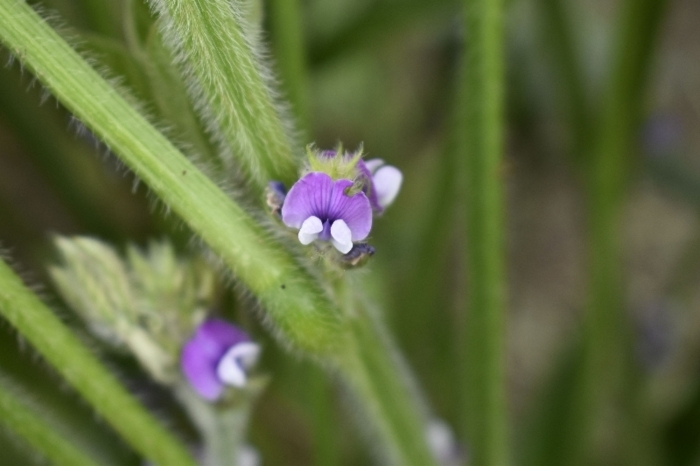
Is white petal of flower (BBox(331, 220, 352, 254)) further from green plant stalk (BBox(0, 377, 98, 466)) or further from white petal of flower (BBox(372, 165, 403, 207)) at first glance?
green plant stalk (BBox(0, 377, 98, 466))

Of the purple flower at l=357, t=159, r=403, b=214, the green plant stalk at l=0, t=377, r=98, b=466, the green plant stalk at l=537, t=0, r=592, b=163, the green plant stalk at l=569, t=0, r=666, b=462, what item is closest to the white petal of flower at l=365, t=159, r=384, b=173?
the purple flower at l=357, t=159, r=403, b=214

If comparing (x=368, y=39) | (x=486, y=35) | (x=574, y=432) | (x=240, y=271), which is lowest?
(x=240, y=271)

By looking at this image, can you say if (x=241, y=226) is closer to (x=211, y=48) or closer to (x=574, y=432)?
(x=211, y=48)

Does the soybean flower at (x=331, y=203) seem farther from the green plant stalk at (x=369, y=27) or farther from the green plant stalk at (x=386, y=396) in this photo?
the green plant stalk at (x=369, y=27)

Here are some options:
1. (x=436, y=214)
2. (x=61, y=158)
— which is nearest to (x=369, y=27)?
(x=436, y=214)

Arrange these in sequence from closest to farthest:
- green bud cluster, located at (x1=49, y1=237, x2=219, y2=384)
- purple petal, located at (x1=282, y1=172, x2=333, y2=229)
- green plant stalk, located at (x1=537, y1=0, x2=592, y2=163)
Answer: purple petal, located at (x1=282, y1=172, x2=333, y2=229)
green bud cluster, located at (x1=49, y1=237, x2=219, y2=384)
green plant stalk, located at (x1=537, y1=0, x2=592, y2=163)

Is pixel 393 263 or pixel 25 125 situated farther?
pixel 393 263

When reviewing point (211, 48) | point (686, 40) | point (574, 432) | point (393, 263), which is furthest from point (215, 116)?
point (686, 40)
